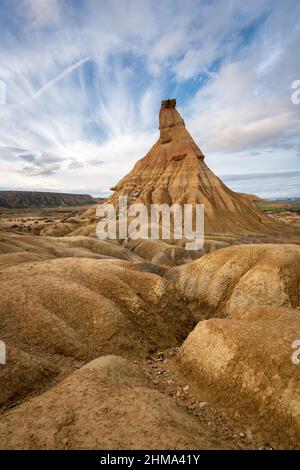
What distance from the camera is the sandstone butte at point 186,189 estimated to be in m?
84.1

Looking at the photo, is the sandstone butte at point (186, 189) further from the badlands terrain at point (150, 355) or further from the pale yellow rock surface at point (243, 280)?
the badlands terrain at point (150, 355)

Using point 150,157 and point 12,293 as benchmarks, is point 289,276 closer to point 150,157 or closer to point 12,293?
point 12,293

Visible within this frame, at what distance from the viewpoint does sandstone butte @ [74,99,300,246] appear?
84.1 m

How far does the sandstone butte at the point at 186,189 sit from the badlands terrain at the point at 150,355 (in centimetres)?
4636

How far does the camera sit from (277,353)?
36.3 feet

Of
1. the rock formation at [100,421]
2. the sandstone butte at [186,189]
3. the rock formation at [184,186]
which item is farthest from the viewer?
the rock formation at [184,186]

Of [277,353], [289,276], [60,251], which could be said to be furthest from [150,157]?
[277,353]

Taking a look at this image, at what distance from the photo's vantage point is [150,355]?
16.5m

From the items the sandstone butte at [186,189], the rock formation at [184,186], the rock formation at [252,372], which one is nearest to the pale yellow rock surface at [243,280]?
the rock formation at [252,372]

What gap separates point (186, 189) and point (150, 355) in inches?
3186

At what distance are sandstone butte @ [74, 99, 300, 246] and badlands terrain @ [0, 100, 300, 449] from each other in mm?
46362

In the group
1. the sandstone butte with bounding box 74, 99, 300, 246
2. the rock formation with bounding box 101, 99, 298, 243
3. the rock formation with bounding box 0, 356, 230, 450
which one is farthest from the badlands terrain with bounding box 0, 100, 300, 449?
the rock formation with bounding box 101, 99, 298, 243
